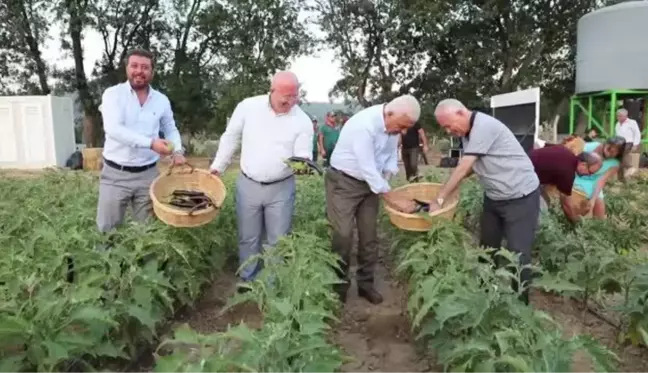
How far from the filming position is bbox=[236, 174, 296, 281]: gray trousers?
417 centimetres

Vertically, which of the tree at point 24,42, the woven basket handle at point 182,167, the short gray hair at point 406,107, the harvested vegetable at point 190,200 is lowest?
the harvested vegetable at point 190,200

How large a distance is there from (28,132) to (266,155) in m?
14.4

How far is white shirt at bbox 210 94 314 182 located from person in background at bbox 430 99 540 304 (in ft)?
2.85

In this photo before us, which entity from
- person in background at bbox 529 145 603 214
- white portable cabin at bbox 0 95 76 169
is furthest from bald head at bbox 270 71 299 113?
white portable cabin at bbox 0 95 76 169

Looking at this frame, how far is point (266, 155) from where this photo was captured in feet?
13.4

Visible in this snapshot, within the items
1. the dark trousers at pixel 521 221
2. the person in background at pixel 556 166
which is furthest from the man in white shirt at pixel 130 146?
the person in background at pixel 556 166

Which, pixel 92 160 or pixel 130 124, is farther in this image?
pixel 92 160

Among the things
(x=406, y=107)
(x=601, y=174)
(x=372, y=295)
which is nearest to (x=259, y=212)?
(x=372, y=295)

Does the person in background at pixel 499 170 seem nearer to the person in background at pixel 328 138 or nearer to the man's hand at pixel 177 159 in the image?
the man's hand at pixel 177 159

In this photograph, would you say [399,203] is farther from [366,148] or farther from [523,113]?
[523,113]

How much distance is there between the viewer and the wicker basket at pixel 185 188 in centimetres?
363

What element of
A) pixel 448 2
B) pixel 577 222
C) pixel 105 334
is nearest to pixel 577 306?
pixel 577 222

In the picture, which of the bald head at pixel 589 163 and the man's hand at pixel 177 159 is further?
the bald head at pixel 589 163

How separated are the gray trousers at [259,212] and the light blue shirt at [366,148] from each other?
39 centimetres
